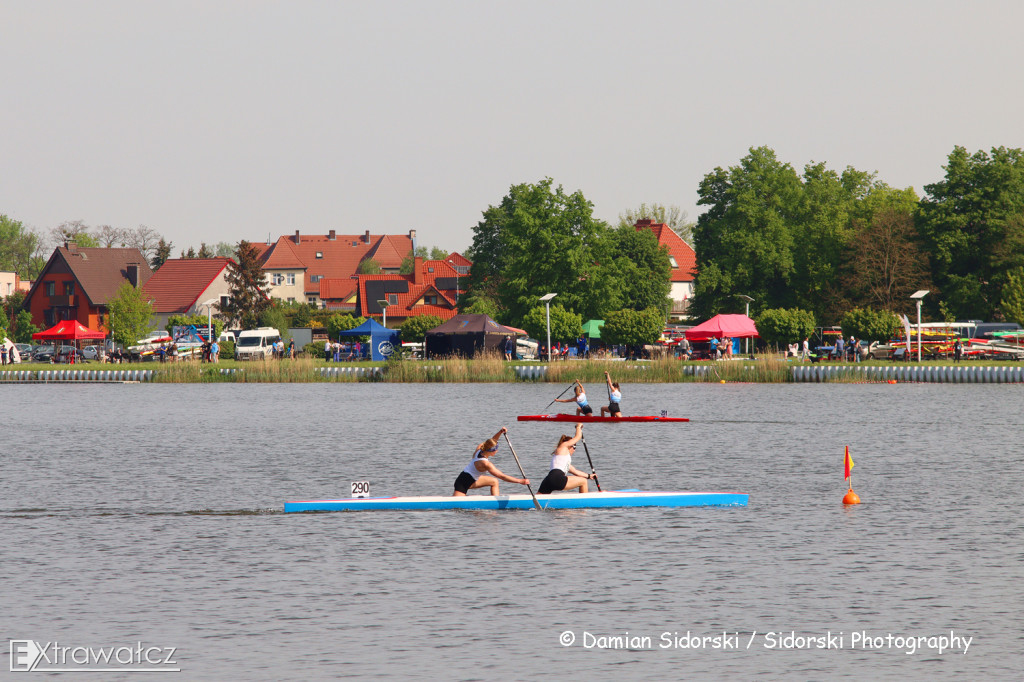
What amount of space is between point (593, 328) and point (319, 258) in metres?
95.4

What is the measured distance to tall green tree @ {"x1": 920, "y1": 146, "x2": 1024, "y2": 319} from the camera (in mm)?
78000

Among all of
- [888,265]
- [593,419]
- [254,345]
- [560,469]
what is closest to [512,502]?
[560,469]

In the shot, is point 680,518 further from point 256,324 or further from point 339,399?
point 256,324

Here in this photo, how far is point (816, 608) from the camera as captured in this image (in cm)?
1498

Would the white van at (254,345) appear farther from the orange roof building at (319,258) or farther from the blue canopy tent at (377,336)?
the orange roof building at (319,258)

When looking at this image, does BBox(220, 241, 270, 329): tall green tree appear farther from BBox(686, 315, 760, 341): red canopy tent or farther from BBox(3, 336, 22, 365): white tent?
BBox(686, 315, 760, 341): red canopy tent

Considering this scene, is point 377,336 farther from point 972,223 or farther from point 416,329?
point 972,223

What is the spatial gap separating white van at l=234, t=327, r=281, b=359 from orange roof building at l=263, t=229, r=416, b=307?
238 ft

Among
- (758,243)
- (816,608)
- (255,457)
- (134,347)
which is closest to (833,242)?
(758,243)

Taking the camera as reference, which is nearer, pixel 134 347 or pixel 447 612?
pixel 447 612

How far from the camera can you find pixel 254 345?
82500 mm

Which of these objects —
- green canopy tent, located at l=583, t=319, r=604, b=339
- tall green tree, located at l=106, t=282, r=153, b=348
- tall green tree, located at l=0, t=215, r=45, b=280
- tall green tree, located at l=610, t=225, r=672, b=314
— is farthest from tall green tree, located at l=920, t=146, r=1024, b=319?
tall green tree, located at l=0, t=215, r=45, b=280

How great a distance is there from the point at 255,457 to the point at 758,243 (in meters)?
60.2

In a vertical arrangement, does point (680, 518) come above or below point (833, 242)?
below
